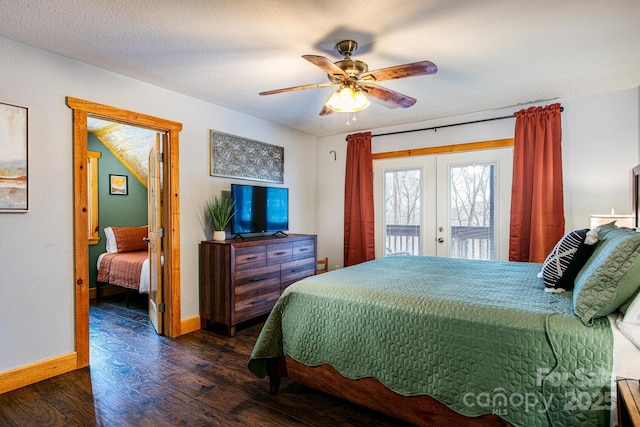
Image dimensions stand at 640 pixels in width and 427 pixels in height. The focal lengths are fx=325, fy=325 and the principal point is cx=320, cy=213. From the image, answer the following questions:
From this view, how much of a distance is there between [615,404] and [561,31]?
2.19 m

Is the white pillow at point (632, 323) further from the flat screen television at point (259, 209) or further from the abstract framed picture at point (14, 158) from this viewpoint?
the abstract framed picture at point (14, 158)

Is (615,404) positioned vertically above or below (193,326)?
above

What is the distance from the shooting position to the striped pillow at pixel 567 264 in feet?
6.00

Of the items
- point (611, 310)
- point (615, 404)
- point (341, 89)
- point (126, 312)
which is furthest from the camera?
point (126, 312)

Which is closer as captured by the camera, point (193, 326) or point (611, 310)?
point (611, 310)

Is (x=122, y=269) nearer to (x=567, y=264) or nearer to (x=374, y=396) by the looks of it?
(x=374, y=396)

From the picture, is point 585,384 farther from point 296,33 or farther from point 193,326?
point 193,326

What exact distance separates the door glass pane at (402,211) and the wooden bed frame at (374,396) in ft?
9.18

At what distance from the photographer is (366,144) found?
15.6 feet

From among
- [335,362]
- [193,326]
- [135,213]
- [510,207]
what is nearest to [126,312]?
[193,326]

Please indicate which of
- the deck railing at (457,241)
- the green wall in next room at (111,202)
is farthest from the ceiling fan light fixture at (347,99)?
the green wall in next room at (111,202)

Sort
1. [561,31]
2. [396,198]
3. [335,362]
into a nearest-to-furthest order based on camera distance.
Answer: [335,362]
[561,31]
[396,198]

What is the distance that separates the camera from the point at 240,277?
3346 mm

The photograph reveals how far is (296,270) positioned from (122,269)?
234cm
